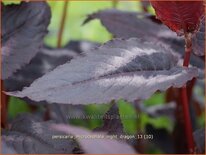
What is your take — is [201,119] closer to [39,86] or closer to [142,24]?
[142,24]

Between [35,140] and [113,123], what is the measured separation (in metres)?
0.17

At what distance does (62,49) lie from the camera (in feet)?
5.46

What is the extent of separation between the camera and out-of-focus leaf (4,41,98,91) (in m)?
1.33

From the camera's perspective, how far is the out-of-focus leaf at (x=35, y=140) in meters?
0.93

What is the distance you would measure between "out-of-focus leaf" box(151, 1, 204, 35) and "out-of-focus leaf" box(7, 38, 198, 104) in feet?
0.26

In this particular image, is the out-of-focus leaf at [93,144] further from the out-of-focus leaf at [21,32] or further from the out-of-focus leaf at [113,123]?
the out-of-focus leaf at [21,32]

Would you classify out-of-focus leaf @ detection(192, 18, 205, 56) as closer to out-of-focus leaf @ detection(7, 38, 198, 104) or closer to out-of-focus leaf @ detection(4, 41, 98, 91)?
out-of-focus leaf @ detection(7, 38, 198, 104)

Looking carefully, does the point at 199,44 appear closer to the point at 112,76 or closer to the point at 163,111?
the point at 112,76

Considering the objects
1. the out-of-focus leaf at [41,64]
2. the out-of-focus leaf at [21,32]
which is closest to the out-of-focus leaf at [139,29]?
the out-of-focus leaf at [41,64]

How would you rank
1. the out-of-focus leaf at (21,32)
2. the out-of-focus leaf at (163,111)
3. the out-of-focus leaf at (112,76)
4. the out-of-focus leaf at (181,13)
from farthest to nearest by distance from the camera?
the out-of-focus leaf at (163,111)
the out-of-focus leaf at (21,32)
the out-of-focus leaf at (181,13)
the out-of-focus leaf at (112,76)

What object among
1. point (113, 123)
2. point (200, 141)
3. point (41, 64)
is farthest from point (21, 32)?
point (200, 141)

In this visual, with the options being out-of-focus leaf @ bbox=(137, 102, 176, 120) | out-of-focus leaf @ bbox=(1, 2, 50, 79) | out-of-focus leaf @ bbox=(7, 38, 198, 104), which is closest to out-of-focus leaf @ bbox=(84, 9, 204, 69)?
out-of-focus leaf @ bbox=(1, 2, 50, 79)

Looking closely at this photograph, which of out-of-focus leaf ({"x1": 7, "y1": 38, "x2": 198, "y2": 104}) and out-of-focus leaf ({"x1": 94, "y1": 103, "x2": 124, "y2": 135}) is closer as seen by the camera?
out-of-focus leaf ({"x1": 7, "y1": 38, "x2": 198, "y2": 104})

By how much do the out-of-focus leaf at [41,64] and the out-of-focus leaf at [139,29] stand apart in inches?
4.0
